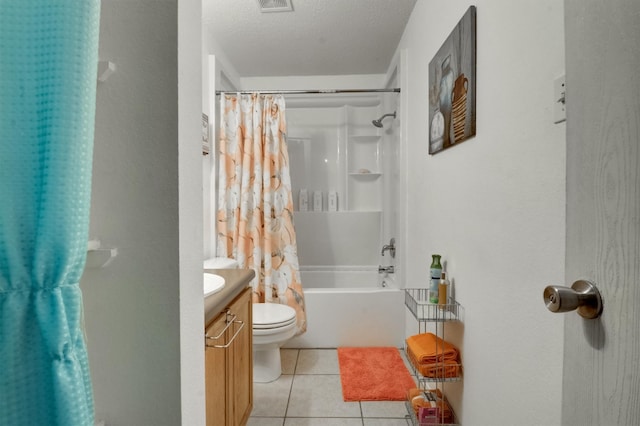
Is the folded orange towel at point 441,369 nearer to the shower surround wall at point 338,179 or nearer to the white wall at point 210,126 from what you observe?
the white wall at point 210,126

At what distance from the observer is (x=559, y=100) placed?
86 cm

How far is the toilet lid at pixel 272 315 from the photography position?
209 cm

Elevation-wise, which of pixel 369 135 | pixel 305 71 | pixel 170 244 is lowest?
pixel 170 244

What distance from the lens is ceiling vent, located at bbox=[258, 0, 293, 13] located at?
2145 millimetres

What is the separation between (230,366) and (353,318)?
144 centimetres

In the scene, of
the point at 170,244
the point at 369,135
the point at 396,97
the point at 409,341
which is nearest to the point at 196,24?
the point at 170,244

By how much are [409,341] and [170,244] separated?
1360 mm

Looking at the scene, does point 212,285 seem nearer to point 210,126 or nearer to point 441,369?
point 441,369

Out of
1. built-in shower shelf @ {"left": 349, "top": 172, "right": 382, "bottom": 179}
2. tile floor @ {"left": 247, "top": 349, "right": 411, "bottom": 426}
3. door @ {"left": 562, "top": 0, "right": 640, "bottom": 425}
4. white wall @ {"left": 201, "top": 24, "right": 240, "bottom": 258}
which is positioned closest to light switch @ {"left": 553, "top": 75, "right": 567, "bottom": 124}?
door @ {"left": 562, "top": 0, "right": 640, "bottom": 425}

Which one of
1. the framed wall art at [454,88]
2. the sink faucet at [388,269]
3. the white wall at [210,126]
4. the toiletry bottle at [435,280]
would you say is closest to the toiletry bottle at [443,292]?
the toiletry bottle at [435,280]

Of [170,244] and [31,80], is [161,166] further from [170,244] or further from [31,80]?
[31,80]

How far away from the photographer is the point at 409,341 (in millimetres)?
1696

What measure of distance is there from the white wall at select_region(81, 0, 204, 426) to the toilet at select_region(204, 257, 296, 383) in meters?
1.33

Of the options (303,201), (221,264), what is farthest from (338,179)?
(221,264)
